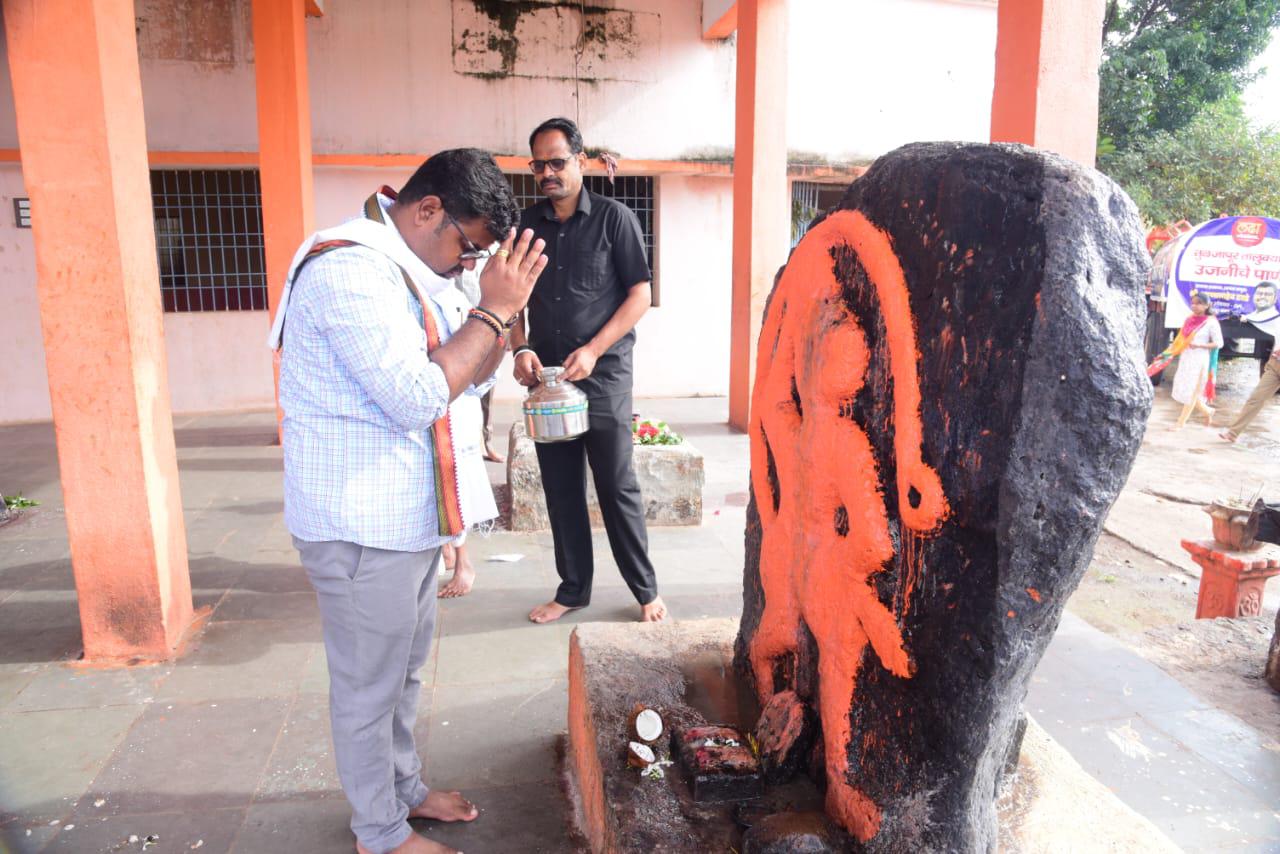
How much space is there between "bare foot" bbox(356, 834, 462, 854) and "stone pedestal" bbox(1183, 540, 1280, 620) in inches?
144

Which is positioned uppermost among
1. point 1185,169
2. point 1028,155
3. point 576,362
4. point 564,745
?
point 1185,169

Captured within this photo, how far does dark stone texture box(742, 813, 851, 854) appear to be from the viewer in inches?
65.1

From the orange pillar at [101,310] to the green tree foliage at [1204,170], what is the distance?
14391mm

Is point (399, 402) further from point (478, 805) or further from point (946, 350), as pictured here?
point (478, 805)

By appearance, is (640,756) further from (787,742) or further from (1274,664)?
(1274,664)

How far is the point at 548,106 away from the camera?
29.0 feet

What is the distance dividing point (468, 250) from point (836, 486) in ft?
3.17

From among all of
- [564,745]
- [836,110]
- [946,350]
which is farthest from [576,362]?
[836,110]

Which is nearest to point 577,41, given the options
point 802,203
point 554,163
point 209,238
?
point 802,203

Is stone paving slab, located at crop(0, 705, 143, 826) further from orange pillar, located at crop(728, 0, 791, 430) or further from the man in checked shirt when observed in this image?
orange pillar, located at crop(728, 0, 791, 430)

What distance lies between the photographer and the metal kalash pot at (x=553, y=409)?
2887mm

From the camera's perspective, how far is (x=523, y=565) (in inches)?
170

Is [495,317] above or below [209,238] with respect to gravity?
below

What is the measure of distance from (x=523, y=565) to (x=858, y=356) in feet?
9.69
